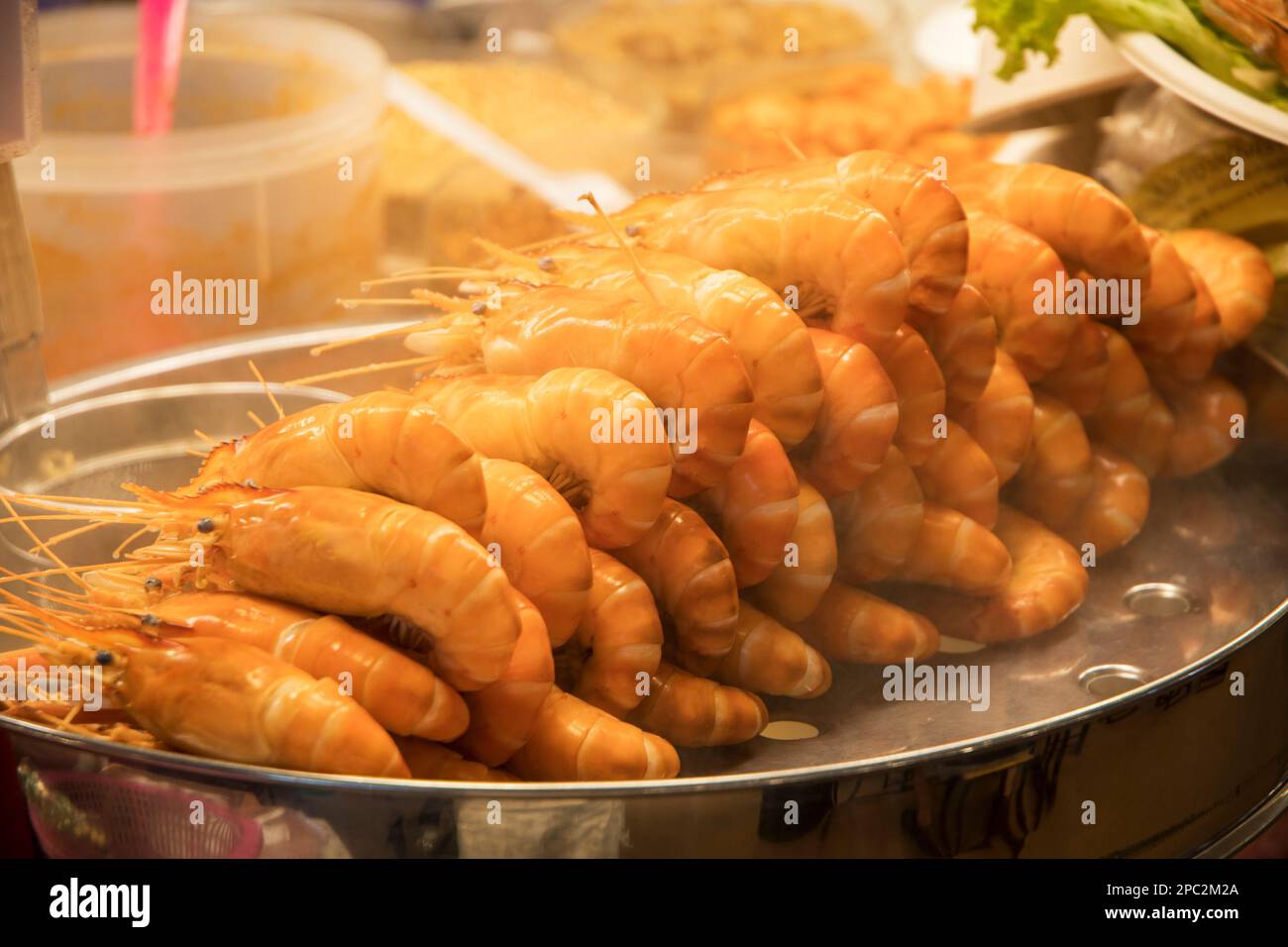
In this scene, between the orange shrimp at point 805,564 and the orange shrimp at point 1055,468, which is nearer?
the orange shrimp at point 805,564

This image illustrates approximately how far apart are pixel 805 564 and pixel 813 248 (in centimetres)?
34

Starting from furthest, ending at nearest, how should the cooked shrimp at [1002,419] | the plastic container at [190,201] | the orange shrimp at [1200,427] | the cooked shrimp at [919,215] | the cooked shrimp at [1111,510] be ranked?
the plastic container at [190,201] → the orange shrimp at [1200,427] → the cooked shrimp at [1111,510] → the cooked shrimp at [1002,419] → the cooked shrimp at [919,215]

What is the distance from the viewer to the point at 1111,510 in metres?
1.71

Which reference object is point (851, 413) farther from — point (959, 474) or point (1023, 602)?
point (1023, 602)

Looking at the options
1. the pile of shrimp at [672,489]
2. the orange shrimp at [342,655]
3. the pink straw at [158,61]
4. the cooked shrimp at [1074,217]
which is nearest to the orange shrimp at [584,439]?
A: the pile of shrimp at [672,489]

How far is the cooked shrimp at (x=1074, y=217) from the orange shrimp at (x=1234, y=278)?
0.21 m

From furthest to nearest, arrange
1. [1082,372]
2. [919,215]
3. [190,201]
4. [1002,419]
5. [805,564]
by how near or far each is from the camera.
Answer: [190,201]
[1082,372]
[1002,419]
[919,215]
[805,564]

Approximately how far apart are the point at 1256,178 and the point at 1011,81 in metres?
0.41

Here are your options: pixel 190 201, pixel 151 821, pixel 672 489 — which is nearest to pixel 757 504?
pixel 672 489

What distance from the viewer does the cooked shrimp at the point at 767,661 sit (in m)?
1.36

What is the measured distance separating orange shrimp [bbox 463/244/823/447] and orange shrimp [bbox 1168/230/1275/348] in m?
0.78

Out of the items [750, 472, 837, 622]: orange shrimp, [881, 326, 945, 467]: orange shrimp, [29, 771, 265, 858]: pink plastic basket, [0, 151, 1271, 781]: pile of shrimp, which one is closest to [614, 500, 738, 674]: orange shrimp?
[0, 151, 1271, 781]: pile of shrimp

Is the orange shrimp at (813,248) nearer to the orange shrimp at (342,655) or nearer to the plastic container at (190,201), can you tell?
the orange shrimp at (342,655)
